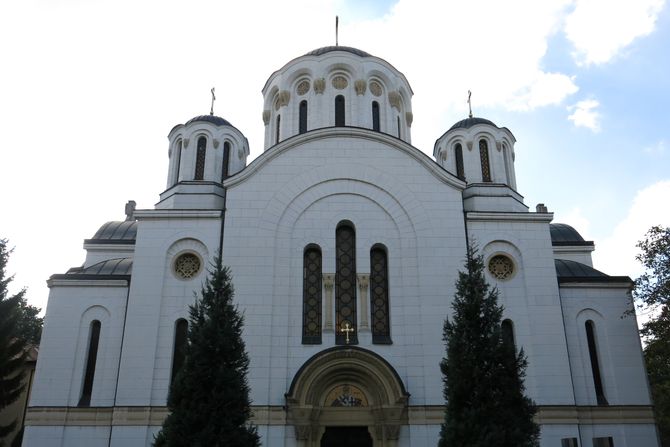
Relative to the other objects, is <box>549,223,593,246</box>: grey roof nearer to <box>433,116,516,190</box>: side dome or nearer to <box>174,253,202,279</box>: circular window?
<box>433,116,516,190</box>: side dome

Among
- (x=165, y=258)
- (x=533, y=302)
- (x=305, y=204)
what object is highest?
(x=305, y=204)

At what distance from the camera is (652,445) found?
691 inches

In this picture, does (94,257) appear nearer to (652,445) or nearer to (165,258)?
(165,258)

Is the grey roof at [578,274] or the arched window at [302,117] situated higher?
the arched window at [302,117]

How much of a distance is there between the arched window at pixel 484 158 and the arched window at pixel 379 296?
18.5ft

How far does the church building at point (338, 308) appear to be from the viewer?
17.0 metres

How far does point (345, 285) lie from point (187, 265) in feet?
17.3

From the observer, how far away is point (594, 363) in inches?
739

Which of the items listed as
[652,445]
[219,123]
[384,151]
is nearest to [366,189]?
[384,151]

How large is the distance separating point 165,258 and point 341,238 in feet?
19.2

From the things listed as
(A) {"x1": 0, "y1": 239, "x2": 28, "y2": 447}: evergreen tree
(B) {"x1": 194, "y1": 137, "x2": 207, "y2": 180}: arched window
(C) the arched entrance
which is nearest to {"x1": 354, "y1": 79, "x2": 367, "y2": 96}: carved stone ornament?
(B) {"x1": 194, "y1": 137, "x2": 207, "y2": 180}: arched window

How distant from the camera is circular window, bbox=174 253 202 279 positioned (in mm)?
18797

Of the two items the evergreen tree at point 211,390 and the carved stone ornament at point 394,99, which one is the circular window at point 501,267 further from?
the evergreen tree at point 211,390

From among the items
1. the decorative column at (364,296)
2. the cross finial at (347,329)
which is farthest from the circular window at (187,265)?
the decorative column at (364,296)
